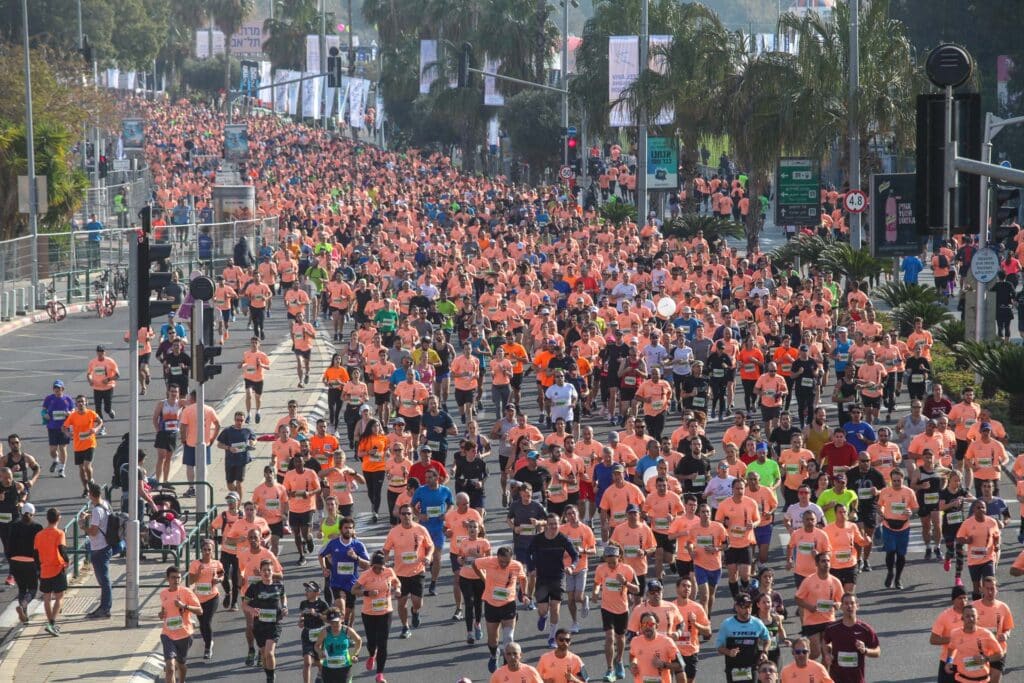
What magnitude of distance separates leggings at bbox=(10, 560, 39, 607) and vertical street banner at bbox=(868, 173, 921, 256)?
23.0 m

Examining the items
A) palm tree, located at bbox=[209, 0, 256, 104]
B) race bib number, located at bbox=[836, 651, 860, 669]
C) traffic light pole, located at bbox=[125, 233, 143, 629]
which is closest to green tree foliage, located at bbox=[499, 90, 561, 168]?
traffic light pole, located at bbox=[125, 233, 143, 629]

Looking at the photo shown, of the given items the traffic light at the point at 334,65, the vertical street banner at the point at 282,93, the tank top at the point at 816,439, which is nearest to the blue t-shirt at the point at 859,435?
the tank top at the point at 816,439

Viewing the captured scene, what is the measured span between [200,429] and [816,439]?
7.38 meters

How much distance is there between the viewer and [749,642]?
48.6 ft

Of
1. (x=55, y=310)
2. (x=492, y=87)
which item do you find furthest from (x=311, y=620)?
(x=492, y=87)

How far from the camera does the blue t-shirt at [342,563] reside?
56.2 feet

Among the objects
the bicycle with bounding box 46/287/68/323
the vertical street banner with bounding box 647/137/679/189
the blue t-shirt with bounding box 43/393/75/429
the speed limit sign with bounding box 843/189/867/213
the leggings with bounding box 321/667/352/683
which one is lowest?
the leggings with bounding box 321/667/352/683

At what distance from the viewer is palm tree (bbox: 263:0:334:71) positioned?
140 meters

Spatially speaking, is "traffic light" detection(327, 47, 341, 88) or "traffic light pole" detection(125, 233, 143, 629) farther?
"traffic light" detection(327, 47, 341, 88)

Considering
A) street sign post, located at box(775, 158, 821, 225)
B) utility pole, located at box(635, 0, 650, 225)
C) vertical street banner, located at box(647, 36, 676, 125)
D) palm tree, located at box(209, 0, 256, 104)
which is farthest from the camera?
palm tree, located at box(209, 0, 256, 104)

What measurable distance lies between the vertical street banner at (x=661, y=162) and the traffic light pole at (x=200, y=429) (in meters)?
29.0

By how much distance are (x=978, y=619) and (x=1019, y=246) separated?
27.3m

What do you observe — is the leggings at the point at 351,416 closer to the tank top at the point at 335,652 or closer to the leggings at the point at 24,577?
the leggings at the point at 24,577

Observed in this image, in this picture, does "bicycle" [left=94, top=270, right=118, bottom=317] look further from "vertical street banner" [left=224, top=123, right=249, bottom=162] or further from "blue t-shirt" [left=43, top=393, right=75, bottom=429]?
"vertical street banner" [left=224, top=123, right=249, bottom=162]
